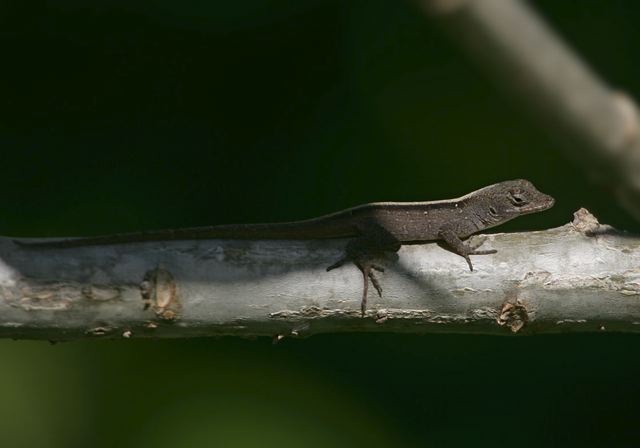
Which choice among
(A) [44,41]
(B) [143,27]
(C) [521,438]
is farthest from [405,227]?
(A) [44,41]

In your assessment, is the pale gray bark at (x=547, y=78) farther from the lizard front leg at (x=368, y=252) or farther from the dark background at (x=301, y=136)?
the dark background at (x=301, y=136)

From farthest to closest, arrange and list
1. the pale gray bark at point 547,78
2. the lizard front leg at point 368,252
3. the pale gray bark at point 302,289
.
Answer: the lizard front leg at point 368,252, the pale gray bark at point 302,289, the pale gray bark at point 547,78

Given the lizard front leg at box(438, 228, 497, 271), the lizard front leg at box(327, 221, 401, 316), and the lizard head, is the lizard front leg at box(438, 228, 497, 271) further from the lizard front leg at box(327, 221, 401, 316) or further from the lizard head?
the lizard head

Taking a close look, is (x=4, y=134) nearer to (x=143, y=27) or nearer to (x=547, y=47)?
(x=143, y=27)

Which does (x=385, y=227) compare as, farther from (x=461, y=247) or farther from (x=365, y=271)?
(x=365, y=271)

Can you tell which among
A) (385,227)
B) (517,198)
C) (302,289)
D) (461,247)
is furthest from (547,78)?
(517,198)

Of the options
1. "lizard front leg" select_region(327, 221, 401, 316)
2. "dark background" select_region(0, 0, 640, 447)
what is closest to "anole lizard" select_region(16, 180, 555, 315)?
"lizard front leg" select_region(327, 221, 401, 316)

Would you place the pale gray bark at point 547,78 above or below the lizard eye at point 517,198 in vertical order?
below

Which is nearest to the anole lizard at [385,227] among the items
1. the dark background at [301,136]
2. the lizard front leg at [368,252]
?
the lizard front leg at [368,252]
